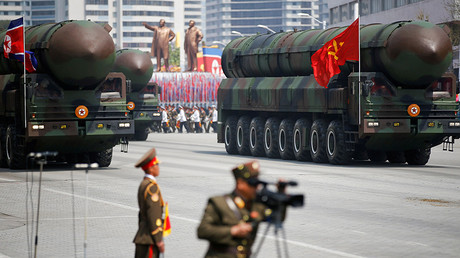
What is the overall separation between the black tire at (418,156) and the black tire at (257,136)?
5650mm

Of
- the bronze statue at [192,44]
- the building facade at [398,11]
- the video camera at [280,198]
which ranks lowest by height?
the video camera at [280,198]

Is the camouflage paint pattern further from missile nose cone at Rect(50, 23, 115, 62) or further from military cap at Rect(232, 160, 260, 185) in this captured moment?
military cap at Rect(232, 160, 260, 185)

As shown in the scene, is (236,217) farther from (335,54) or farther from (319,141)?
(319,141)

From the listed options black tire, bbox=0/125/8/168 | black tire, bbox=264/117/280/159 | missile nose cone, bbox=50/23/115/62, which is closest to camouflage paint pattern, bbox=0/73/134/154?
black tire, bbox=0/125/8/168

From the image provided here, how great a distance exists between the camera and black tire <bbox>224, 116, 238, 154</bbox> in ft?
119

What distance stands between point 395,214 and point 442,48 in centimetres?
1138

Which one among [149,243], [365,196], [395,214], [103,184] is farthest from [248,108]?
[149,243]

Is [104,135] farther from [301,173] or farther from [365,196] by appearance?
[365,196]

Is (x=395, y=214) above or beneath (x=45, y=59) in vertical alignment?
beneath

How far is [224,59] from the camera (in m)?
37.8

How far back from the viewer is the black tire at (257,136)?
1358 inches

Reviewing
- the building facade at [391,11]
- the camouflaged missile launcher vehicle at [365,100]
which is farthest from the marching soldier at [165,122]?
the camouflaged missile launcher vehicle at [365,100]

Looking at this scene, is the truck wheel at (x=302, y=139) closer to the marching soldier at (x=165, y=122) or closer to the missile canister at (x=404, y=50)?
the missile canister at (x=404, y=50)

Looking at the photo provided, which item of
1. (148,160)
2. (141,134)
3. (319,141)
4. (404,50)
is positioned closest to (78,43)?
(319,141)
